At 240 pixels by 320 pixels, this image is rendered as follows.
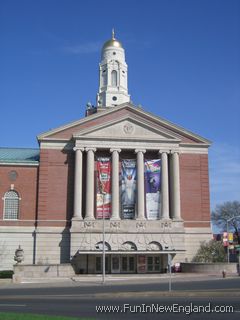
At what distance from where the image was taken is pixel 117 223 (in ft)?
188

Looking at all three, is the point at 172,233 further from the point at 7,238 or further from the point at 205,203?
the point at 7,238

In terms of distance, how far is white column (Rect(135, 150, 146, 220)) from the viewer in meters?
58.4

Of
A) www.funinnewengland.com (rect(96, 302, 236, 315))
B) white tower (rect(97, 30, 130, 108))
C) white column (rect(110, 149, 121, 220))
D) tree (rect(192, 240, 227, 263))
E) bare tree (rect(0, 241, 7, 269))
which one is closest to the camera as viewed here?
www.funinnewengland.com (rect(96, 302, 236, 315))

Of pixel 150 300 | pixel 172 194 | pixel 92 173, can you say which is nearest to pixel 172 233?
pixel 172 194

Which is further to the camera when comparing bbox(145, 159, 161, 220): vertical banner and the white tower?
the white tower

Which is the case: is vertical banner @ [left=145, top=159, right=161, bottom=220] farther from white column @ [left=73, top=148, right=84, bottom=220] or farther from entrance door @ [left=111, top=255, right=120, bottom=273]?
white column @ [left=73, top=148, right=84, bottom=220]

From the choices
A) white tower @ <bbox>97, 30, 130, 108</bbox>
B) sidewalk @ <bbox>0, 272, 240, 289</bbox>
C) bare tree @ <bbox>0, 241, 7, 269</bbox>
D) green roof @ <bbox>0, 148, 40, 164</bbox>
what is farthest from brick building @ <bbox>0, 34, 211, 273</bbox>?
white tower @ <bbox>97, 30, 130, 108</bbox>

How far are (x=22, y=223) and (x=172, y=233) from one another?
60.8ft

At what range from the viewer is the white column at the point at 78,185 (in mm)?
57078

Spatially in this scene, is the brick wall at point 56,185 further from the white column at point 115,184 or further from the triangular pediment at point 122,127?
the white column at point 115,184

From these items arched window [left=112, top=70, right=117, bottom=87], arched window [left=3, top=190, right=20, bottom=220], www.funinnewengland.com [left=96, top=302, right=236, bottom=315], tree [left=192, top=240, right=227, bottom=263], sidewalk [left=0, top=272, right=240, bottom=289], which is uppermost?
arched window [left=112, top=70, right=117, bottom=87]

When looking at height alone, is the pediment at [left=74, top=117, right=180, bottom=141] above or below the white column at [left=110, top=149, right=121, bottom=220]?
above

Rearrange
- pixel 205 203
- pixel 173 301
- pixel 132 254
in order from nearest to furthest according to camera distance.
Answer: pixel 173 301 < pixel 132 254 < pixel 205 203

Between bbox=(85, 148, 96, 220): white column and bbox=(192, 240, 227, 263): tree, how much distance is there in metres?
14.1
